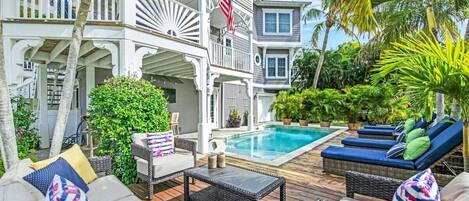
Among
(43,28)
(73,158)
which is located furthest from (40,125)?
(73,158)

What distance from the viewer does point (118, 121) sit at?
4621 millimetres

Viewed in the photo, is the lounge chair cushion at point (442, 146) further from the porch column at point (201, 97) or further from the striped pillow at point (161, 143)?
the porch column at point (201, 97)

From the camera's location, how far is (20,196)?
2336 millimetres

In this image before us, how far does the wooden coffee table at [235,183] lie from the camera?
303 centimetres

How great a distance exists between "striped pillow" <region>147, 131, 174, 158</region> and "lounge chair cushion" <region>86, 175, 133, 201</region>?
1.36 meters

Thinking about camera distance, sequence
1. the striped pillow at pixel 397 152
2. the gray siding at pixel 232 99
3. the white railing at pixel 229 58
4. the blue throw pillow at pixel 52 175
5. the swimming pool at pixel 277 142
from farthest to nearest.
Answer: the gray siding at pixel 232 99 < the white railing at pixel 229 58 < the swimming pool at pixel 277 142 < the striped pillow at pixel 397 152 < the blue throw pillow at pixel 52 175

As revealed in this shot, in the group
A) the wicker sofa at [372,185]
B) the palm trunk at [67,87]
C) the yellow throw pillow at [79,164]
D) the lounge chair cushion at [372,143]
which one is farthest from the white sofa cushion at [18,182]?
the lounge chair cushion at [372,143]

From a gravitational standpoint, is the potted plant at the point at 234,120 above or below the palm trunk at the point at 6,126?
below

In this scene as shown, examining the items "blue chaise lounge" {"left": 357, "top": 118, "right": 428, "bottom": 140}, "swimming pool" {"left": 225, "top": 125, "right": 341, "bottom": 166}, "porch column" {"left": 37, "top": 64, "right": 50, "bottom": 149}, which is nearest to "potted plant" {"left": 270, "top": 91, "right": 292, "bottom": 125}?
"swimming pool" {"left": 225, "top": 125, "right": 341, "bottom": 166}

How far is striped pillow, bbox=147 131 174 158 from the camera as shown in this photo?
4.71 metres

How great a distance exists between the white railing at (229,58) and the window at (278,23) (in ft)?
18.9

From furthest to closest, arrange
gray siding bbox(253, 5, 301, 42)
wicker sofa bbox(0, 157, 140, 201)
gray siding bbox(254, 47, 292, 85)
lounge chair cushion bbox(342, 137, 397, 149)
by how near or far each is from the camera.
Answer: gray siding bbox(254, 47, 292, 85)
gray siding bbox(253, 5, 301, 42)
lounge chair cushion bbox(342, 137, 397, 149)
wicker sofa bbox(0, 157, 140, 201)

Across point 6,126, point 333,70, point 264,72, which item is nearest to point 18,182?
point 6,126

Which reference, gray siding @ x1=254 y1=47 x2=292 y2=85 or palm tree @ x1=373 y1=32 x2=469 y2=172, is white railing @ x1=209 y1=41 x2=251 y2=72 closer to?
gray siding @ x1=254 y1=47 x2=292 y2=85
